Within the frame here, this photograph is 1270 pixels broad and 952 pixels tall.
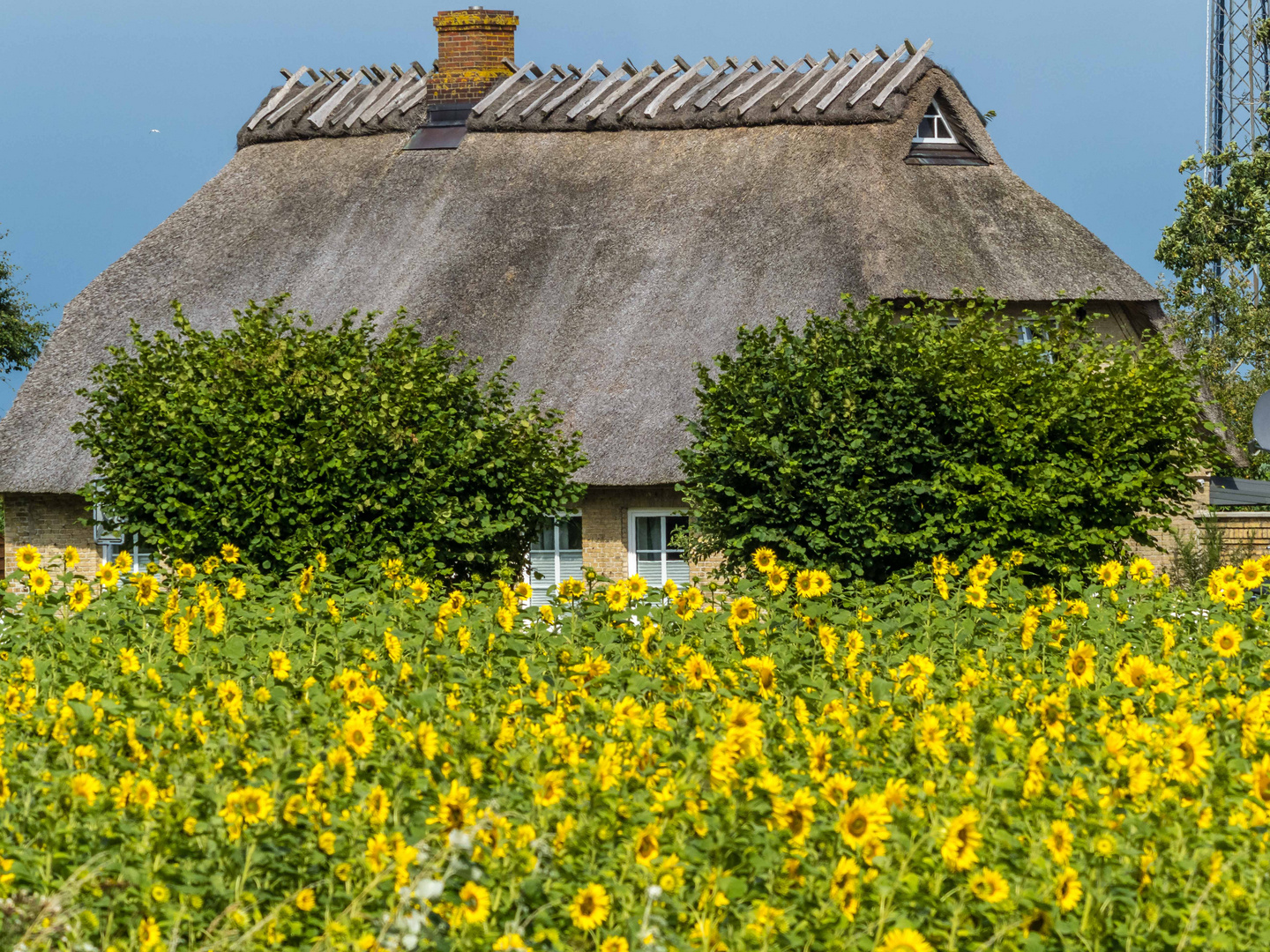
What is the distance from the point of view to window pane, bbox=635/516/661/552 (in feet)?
51.4

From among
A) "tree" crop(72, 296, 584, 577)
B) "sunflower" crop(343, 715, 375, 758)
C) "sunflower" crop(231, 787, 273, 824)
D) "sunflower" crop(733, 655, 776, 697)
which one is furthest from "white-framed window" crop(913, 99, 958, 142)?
"sunflower" crop(231, 787, 273, 824)

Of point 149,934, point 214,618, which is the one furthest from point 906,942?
point 214,618

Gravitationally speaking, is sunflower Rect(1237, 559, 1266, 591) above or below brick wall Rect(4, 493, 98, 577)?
below

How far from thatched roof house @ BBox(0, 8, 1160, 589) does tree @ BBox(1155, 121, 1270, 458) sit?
15.5 m

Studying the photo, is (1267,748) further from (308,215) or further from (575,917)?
(308,215)

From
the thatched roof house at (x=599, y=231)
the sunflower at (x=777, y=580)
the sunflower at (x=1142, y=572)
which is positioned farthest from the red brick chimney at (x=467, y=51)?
the sunflower at (x=1142, y=572)

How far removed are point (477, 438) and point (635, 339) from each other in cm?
520

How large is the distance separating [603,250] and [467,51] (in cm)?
460

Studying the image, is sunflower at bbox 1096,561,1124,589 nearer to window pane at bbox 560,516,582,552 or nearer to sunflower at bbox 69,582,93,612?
sunflower at bbox 69,582,93,612

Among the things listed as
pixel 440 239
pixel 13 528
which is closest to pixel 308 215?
pixel 440 239

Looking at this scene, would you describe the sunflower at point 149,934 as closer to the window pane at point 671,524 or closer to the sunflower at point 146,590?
the sunflower at point 146,590

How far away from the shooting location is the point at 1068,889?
3.61 meters

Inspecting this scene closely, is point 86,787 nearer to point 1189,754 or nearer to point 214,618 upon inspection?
point 214,618

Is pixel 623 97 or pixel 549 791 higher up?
pixel 623 97
